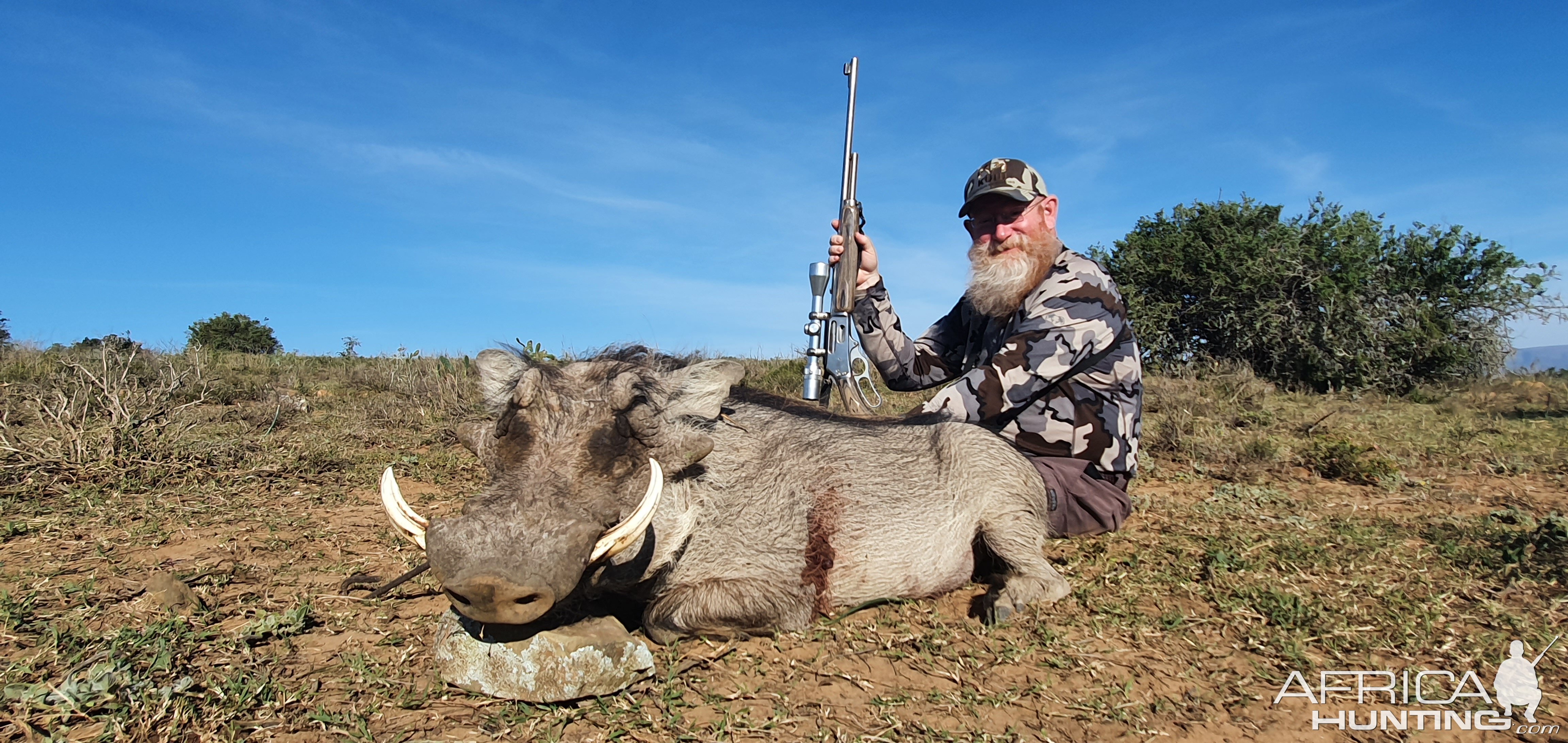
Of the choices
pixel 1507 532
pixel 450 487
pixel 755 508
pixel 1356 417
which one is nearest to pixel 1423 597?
pixel 1507 532

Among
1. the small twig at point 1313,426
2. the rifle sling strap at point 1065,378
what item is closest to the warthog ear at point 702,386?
the rifle sling strap at point 1065,378

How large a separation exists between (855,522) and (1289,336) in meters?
10.3

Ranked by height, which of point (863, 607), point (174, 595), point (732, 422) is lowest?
point (863, 607)

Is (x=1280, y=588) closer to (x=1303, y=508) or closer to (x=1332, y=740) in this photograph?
(x=1332, y=740)

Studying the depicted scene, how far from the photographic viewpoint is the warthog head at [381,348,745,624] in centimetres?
195

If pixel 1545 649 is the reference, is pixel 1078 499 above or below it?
above

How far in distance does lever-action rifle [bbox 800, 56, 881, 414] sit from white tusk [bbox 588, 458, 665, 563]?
7.01ft

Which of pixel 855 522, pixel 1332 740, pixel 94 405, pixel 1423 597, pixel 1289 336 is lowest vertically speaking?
pixel 1332 740

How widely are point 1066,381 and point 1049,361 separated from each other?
0.76ft

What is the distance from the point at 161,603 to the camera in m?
2.68

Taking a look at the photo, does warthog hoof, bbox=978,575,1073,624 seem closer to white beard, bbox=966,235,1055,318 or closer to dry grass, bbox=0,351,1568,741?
dry grass, bbox=0,351,1568,741

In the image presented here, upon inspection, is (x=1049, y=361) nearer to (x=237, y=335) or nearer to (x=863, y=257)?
(x=863, y=257)

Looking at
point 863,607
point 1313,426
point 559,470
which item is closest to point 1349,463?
point 1313,426

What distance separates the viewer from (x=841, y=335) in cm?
444
